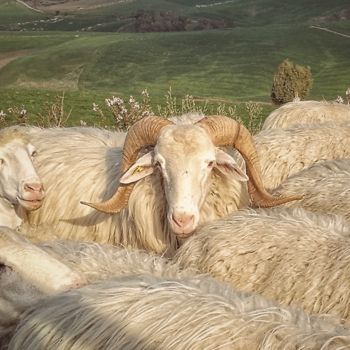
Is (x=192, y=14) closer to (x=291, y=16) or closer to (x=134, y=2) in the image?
(x=291, y=16)

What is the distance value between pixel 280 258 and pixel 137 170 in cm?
169

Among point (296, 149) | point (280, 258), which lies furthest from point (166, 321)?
point (296, 149)

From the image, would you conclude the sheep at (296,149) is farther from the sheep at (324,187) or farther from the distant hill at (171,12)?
the distant hill at (171,12)

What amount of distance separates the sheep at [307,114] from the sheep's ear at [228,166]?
11.9 ft

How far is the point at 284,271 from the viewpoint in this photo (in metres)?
4.62

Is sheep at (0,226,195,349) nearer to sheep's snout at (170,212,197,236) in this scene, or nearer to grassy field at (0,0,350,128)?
sheep's snout at (170,212,197,236)

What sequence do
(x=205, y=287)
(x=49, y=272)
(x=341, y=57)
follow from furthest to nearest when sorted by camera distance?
(x=341, y=57) → (x=49, y=272) → (x=205, y=287)

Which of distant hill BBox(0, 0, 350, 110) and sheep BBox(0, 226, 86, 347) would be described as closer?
sheep BBox(0, 226, 86, 347)

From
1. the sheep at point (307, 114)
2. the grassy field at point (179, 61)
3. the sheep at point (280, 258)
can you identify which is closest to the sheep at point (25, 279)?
the sheep at point (280, 258)

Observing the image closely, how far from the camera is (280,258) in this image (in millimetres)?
4738

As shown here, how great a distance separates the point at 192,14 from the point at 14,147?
9478cm

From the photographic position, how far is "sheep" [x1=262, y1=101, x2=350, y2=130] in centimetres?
951

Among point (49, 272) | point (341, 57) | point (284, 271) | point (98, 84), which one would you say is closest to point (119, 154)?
point (284, 271)

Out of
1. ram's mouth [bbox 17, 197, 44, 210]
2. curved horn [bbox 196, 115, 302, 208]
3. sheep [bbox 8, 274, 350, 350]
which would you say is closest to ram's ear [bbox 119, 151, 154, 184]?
curved horn [bbox 196, 115, 302, 208]
